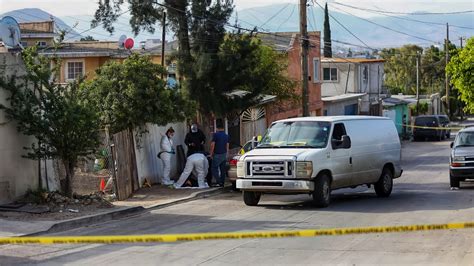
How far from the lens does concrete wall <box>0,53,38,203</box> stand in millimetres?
16578

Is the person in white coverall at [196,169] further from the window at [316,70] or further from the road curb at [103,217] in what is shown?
the window at [316,70]

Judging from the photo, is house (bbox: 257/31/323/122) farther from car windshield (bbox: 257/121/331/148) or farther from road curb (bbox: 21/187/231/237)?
road curb (bbox: 21/187/231/237)

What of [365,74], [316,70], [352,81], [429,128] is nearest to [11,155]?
[316,70]

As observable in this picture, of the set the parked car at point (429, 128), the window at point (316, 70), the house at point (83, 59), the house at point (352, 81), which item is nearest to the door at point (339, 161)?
the house at point (83, 59)

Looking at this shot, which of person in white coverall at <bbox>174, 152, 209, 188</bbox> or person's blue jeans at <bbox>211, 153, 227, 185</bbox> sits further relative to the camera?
person's blue jeans at <bbox>211, 153, 227, 185</bbox>

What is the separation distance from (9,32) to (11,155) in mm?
2861

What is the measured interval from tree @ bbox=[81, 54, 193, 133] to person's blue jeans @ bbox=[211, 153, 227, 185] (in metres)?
1.76

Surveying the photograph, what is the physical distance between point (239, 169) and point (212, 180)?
544cm

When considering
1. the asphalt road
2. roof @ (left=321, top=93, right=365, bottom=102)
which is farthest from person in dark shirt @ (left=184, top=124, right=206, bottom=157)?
roof @ (left=321, top=93, right=365, bottom=102)

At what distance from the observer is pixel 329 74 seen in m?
62.6

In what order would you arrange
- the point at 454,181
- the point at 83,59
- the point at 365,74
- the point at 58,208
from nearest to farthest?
the point at 58,208
the point at 454,181
the point at 83,59
the point at 365,74

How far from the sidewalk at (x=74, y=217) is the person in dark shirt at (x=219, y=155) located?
2.63m

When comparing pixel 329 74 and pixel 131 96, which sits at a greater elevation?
pixel 329 74

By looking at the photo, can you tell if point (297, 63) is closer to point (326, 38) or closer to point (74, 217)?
point (326, 38)
